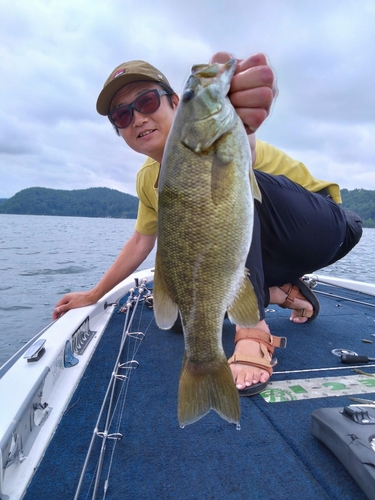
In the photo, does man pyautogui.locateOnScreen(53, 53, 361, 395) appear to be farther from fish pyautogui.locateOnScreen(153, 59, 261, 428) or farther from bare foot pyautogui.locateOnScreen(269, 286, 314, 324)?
fish pyautogui.locateOnScreen(153, 59, 261, 428)

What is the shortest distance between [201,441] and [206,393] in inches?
27.6

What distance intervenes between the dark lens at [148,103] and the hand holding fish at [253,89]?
1.20 metres

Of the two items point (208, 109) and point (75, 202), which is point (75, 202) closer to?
point (75, 202)

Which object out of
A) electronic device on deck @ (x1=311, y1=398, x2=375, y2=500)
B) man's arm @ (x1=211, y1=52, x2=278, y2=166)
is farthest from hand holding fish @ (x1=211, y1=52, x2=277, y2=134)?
electronic device on deck @ (x1=311, y1=398, x2=375, y2=500)

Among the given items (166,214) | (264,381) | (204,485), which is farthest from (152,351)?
(166,214)

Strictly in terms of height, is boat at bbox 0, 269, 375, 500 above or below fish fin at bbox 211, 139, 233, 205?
below

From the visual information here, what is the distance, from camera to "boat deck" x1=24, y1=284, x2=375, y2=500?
64.0 inches

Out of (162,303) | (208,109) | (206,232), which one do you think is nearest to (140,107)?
(208,109)

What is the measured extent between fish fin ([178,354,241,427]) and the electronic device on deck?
669mm

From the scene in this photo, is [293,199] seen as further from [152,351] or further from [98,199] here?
[98,199]

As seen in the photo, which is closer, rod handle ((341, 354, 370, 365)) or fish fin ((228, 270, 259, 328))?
fish fin ((228, 270, 259, 328))

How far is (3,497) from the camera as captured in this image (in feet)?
4.98

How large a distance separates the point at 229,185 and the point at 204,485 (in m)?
1.44

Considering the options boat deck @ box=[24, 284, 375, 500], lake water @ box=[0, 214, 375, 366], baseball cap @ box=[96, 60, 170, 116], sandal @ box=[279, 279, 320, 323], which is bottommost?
lake water @ box=[0, 214, 375, 366]
